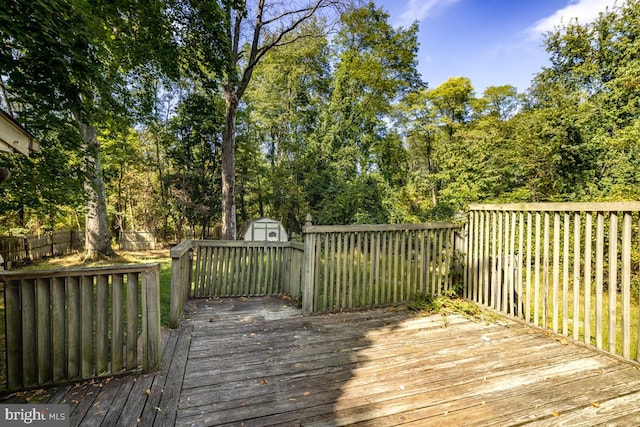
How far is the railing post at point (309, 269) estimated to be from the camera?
390cm

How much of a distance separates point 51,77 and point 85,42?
0.54m

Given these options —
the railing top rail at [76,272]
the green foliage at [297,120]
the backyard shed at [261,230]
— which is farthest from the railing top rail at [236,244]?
the backyard shed at [261,230]

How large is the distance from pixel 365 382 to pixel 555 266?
2.52m

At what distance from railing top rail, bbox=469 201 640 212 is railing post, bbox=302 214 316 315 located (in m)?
2.48

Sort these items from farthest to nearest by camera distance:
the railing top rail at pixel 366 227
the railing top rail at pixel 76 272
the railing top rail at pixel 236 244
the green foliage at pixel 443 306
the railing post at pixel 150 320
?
the railing top rail at pixel 236 244
the green foliage at pixel 443 306
the railing top rail at pixel 366 227
the railing post at pixel 150 320
the railing top rail at pixel 76 272

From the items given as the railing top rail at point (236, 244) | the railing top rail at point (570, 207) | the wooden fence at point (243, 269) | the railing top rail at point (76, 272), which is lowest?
the wooden fence at point (243, 269)

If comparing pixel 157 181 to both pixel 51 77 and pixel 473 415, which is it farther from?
pixel 473 415

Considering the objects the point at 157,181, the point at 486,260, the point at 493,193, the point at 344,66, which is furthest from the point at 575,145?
the point at 157,181

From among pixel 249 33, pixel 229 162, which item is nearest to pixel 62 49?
pixel 229 162

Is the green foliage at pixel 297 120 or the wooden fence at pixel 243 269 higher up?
the green foliage at pixel 297 120

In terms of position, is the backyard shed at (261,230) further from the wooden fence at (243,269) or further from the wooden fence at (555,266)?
the wooden fence at (555,266)

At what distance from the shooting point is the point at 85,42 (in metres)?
3.26

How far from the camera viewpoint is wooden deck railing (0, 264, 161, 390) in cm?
209

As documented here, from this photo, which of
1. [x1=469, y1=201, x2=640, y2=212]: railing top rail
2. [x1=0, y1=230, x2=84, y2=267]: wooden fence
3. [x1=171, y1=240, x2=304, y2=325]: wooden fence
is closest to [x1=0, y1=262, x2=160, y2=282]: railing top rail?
[x1=171, y1=240, x2=304, y2=325]: wooden fence
